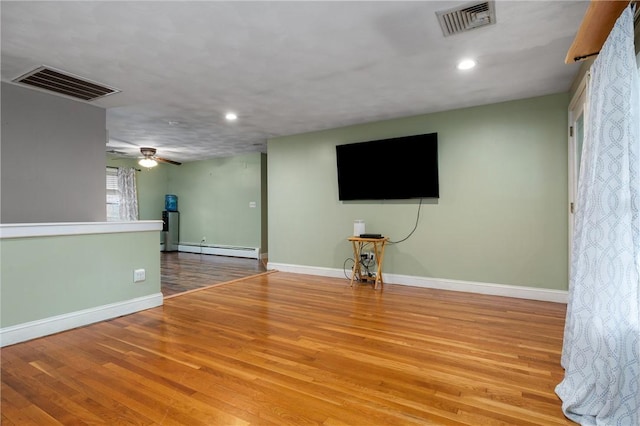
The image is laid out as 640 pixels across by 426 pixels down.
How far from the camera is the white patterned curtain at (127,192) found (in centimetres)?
801

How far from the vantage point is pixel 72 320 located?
301 centimetres

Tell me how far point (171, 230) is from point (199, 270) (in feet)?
10.9

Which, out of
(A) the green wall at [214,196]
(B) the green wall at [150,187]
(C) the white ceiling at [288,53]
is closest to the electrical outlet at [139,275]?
(C) the white ceiling at [288,53]

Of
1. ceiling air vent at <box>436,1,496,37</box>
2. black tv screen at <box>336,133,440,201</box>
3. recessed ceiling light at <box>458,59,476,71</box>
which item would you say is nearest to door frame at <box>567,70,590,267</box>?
recessed ceiling light at <box>458,59,476,71</box>

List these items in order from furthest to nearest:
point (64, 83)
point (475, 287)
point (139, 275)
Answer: point (475, 287) → point (139, 275) → point (64, 83)

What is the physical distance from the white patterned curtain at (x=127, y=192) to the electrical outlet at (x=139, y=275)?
533cm

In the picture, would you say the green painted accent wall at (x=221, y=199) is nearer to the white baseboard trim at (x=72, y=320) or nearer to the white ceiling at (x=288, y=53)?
the white ceiling at (x=288, y=53)

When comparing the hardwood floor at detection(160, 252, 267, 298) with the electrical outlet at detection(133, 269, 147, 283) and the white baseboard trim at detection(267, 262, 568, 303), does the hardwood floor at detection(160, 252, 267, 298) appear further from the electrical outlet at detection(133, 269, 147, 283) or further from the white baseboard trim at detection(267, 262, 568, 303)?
the white baseboard trim at detection(267, 262, 568, 303)

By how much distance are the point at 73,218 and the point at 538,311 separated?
17.0 ft

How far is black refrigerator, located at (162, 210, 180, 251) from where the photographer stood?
8.68 metres

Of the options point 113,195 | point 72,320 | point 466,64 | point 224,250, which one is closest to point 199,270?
point 224,250

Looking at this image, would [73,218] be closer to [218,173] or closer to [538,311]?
[218,173]

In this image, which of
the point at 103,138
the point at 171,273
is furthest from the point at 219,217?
the point at 103,138

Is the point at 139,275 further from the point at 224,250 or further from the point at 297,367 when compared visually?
the point at 224,250
